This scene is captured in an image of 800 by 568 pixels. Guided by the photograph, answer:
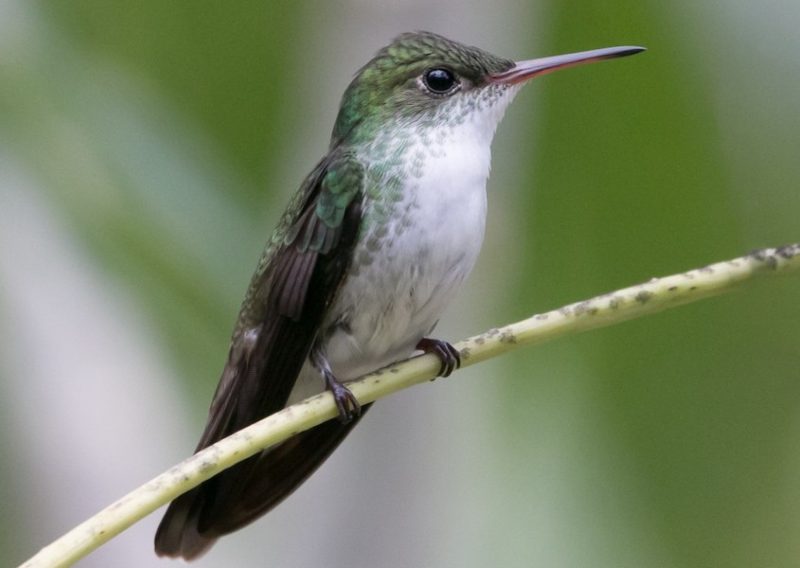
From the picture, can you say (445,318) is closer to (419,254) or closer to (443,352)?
(443,352)

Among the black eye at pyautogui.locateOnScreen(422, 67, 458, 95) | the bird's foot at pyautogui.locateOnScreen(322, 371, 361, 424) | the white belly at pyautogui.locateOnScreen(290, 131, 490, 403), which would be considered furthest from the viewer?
the black eye at pyautogui.locateOnScreen(422, 67, 458, 95)

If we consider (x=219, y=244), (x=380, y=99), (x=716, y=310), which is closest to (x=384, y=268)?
(x=380, y=99)

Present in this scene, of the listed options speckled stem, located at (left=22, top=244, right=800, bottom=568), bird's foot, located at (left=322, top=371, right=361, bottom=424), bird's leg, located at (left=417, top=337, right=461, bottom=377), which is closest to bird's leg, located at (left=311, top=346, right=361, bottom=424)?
bird's foot, located at (left=322, top=371, right=361, bottom=424)

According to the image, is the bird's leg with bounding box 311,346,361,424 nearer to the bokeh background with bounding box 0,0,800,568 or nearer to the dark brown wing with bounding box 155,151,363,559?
→ the dark brown wing with bounding box 155,151,363,559

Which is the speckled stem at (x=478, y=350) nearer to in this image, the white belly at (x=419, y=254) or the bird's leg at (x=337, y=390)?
the bird's leg at (x=337, y=390)

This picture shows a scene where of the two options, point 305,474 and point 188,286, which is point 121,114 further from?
point 305,474

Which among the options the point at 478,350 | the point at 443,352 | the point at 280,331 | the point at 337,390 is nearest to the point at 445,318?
the point at 443,352

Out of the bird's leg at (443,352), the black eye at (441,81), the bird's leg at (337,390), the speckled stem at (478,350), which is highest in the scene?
the black eye at (441,81)

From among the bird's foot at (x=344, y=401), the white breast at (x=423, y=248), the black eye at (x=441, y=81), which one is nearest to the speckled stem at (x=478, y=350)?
the bird's foot at (x=344, y=401)
